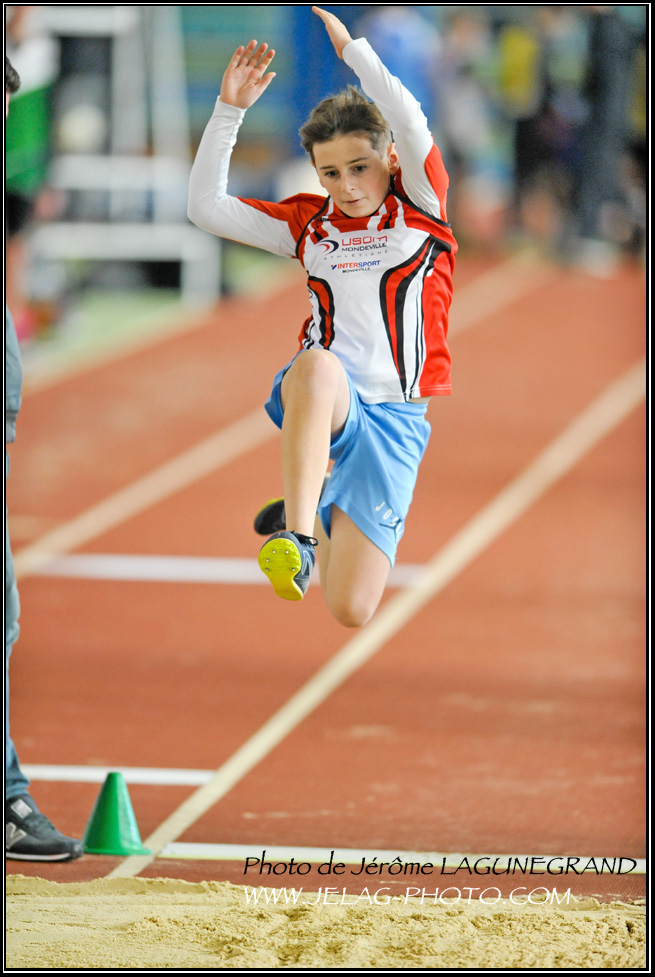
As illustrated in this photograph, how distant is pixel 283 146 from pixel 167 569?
359 inches

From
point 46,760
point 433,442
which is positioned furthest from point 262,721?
point 433,442

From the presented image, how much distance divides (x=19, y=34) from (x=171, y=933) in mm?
4136

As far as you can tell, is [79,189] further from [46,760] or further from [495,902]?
[495,902]

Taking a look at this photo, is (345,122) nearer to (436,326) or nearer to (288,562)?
(436,326)

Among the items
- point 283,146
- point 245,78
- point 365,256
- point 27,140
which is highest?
point 283,146

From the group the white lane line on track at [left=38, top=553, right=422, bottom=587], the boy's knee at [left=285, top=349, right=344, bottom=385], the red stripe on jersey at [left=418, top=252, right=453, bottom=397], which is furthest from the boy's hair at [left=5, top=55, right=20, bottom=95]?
the white lane line on track at [left=38, top=553, right=422, bottom=587]

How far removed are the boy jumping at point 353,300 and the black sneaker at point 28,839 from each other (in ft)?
3.99

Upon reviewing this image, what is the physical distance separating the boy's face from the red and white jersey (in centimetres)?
5

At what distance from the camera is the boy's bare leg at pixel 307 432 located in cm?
323

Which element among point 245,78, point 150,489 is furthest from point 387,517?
point 150,489

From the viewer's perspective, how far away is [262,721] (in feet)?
18.5

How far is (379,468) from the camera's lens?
3652 millimetres

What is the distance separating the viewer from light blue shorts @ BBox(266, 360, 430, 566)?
11.8 feet

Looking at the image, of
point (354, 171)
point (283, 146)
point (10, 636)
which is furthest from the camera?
point (283, 146)
